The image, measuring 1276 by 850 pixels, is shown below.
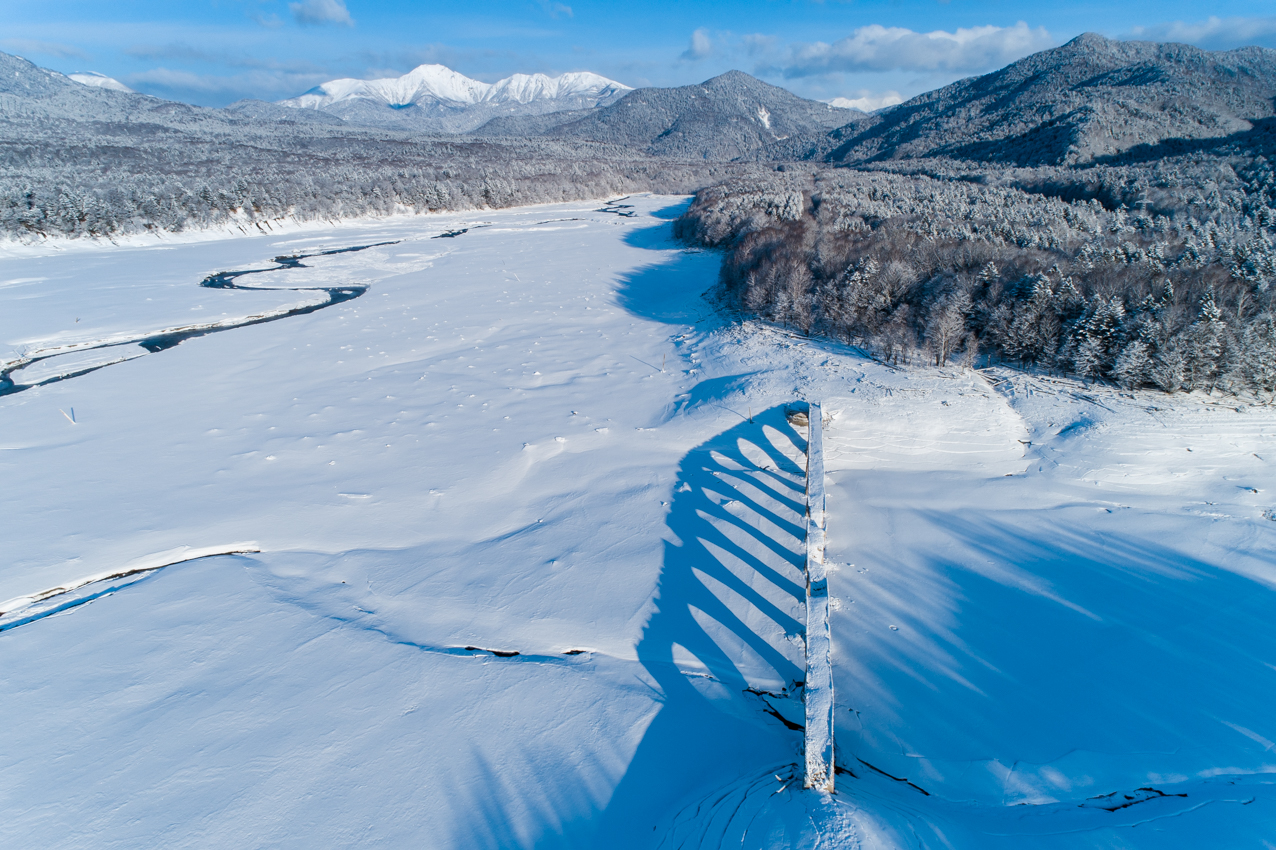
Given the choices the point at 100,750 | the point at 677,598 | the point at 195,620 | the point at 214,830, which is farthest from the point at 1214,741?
the point at 195,620

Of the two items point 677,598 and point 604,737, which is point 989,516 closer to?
point 677,598

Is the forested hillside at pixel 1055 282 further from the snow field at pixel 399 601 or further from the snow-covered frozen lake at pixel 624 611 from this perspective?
the snow field at pixel 399 601

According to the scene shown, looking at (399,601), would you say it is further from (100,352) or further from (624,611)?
(100,352)

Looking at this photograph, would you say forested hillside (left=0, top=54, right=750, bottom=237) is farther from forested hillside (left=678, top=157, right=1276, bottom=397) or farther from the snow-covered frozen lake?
forested hillside (left=678, top=157, right=1276, bottom=397)

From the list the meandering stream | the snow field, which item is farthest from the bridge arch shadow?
the meandering stream

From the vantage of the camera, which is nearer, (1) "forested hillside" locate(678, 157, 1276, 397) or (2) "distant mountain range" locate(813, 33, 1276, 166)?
(1) "forested hillside" locate(678, 157, 1276, 397)

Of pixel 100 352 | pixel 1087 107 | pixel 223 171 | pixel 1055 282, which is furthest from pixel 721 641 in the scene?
pixel 223 171

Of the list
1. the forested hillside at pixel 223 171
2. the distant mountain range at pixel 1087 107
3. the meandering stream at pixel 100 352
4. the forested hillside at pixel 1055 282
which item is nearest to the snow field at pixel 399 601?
the meandering stream at pixel 100 352

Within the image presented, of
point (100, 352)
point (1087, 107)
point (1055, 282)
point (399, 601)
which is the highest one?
point (1087, 107)

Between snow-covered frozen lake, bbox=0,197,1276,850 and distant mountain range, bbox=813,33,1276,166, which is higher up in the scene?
distant mountain range, bbox=813,33,1276,166
